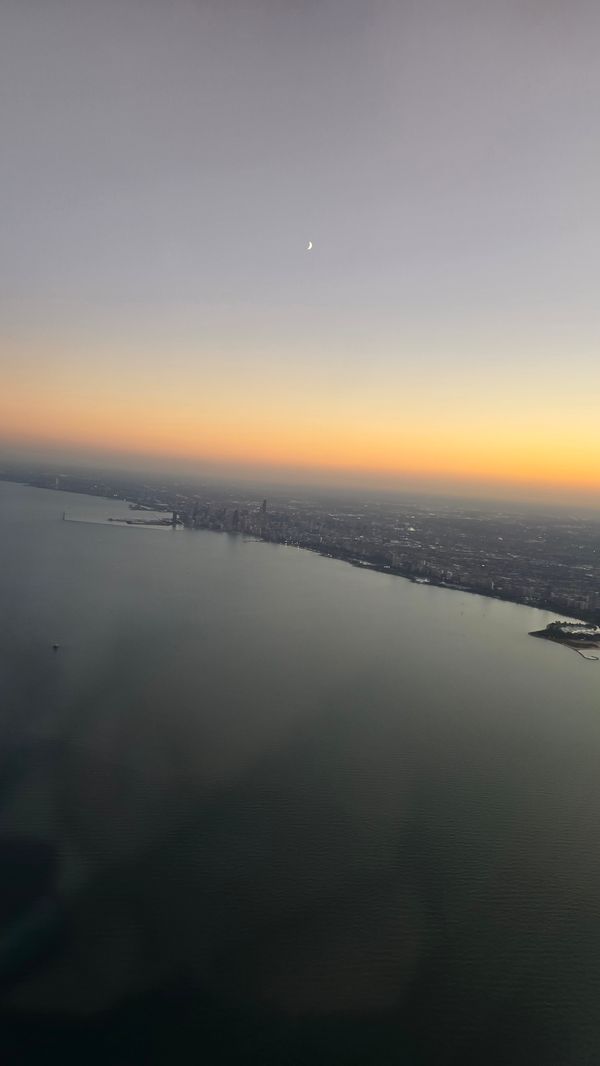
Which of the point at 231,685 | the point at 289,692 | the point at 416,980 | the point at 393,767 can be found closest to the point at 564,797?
the point at 393,767

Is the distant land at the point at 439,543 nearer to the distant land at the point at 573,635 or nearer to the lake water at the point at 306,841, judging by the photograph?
the distant land at the point at 573,635

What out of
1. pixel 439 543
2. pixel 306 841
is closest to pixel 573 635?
pixel 306 841

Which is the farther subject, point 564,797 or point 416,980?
point 564,797

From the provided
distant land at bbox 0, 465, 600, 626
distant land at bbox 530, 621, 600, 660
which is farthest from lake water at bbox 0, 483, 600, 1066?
distant land at bbox 0, 465, 600, 626

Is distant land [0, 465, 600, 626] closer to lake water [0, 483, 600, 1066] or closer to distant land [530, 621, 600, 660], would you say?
distant land [530, 621, 600, 660]

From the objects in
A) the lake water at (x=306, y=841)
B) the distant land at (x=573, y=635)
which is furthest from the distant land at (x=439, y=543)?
the lake water at (x=306, y=841)

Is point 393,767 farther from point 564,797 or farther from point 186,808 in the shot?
point 186,808
